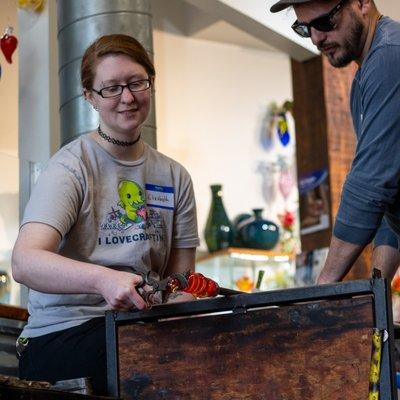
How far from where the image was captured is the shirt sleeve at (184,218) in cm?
206

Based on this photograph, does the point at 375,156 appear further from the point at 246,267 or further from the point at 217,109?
the point at 217,109

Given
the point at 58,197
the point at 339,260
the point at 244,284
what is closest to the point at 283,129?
the point at 244,284

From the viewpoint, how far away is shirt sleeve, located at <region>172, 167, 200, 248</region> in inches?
81.0

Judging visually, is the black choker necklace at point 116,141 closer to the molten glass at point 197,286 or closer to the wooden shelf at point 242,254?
the molten glass at point 197,286

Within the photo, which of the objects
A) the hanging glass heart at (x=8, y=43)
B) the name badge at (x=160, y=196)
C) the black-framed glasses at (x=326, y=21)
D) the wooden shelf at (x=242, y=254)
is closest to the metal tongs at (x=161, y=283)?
the name badge at (x=160, y=196)

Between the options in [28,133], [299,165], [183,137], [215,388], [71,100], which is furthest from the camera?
[183,137]

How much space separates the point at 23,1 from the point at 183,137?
2.21 meters

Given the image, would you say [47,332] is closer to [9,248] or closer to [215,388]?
[215,388]

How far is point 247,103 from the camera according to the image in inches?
267

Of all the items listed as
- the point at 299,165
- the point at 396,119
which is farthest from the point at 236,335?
the point at 299,165

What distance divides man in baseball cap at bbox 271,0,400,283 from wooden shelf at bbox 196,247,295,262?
3.86 meters

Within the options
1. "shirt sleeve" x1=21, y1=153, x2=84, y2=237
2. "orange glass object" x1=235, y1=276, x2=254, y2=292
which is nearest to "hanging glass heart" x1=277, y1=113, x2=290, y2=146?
"orange glass object" x1=235, y1=276, x2=254, y2=292

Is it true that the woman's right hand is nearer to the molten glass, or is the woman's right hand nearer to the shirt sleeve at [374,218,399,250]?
the molten glass

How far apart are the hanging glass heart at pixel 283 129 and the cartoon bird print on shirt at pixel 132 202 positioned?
4.97 meters
